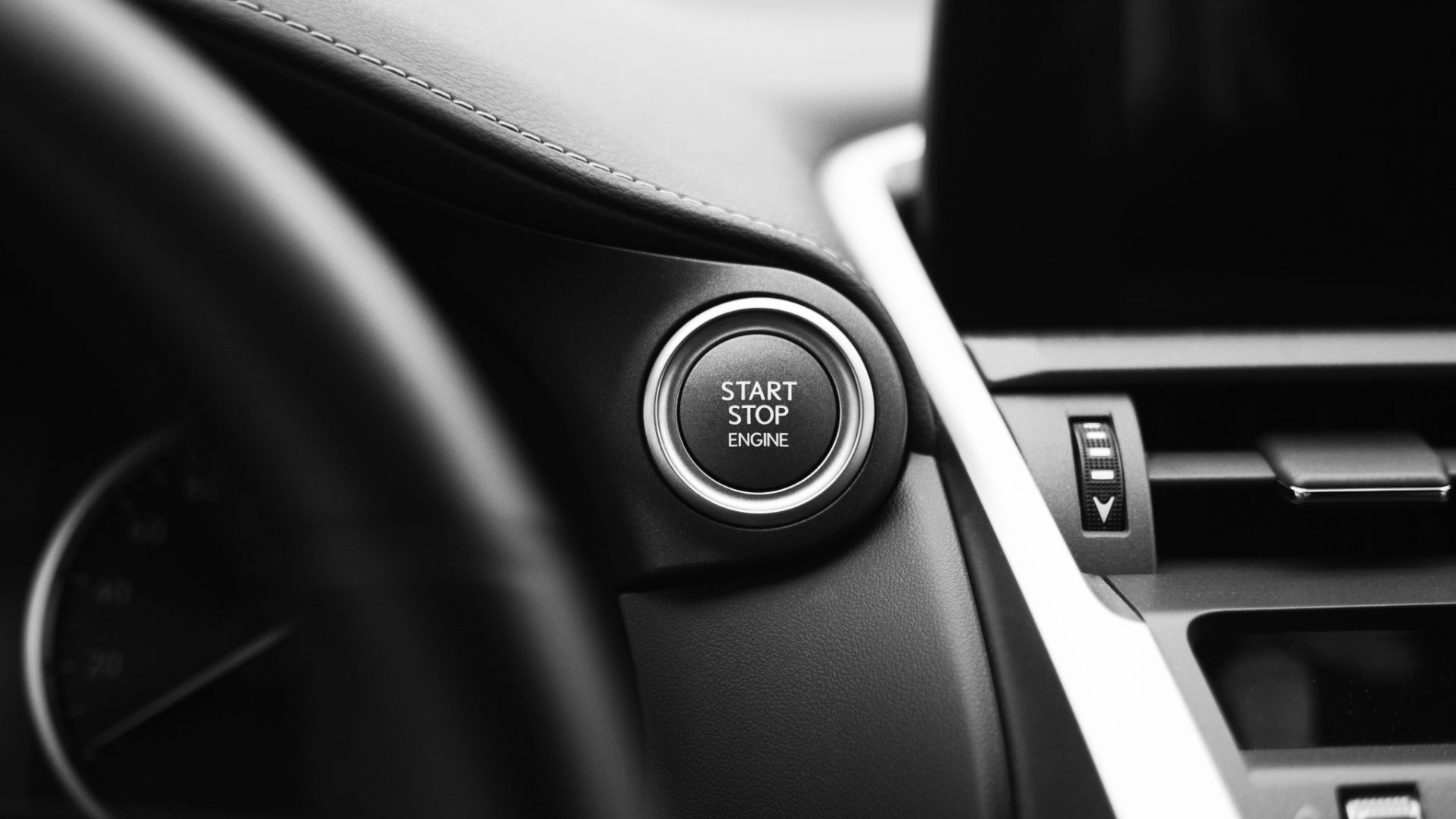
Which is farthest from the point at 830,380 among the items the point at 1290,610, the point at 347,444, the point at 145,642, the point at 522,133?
the point at 145,642

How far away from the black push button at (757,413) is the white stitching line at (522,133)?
0.11 m

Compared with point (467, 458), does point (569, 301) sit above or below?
above

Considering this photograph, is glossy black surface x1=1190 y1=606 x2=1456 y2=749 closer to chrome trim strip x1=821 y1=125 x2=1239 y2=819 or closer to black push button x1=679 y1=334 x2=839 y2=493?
chrome trim strip x1=821 y1=125 x2=1239 y2=819

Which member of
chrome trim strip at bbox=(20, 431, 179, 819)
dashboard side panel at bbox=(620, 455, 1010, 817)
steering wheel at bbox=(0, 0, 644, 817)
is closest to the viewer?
steering wheel at bbox=(0, 0, 644, 817)

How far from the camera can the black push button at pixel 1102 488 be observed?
1.06 metres

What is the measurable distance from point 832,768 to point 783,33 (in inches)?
35.9

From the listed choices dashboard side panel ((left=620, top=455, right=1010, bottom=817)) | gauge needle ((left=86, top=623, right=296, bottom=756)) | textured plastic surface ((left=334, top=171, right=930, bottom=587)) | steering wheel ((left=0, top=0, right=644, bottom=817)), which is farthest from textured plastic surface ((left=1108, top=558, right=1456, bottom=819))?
gauge needle ((left=86, top=623, right=296, bottom=756))

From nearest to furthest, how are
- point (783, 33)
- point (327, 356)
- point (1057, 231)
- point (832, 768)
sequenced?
point (327, 356) < point (832, 768) < point (1057, 231) < point (783, 33)

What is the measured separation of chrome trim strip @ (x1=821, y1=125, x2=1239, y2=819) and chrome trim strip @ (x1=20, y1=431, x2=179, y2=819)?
0.77 meters

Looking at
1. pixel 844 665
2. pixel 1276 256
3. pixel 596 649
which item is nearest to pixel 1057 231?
pixel 1276 256

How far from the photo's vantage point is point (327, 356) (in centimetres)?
51

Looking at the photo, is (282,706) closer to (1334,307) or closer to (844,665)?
(844,665)

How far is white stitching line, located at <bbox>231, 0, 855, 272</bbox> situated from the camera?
79cm

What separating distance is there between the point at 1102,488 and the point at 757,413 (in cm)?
33
